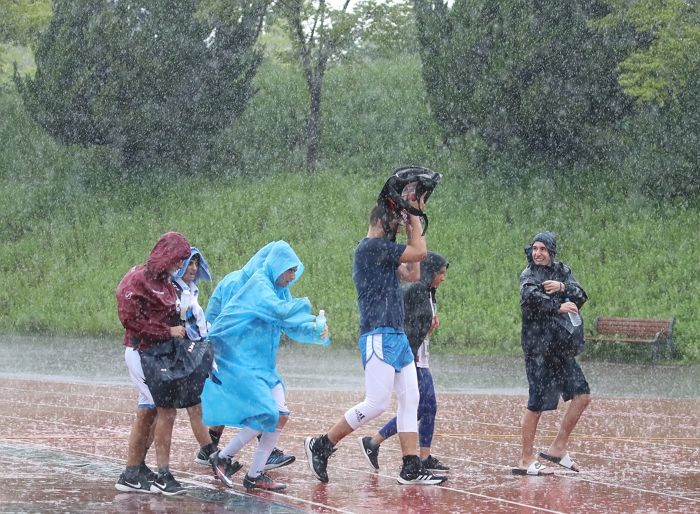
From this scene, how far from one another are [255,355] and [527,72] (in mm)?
19062

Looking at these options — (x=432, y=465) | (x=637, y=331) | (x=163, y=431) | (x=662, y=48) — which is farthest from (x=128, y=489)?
(x=662, y=48)

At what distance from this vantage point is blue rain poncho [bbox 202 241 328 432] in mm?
Answer: 7609

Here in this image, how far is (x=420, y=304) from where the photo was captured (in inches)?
329

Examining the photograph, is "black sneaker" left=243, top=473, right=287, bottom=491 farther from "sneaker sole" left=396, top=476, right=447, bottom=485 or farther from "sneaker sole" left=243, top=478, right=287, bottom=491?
"sneaker sole" left=396, top=476, right=447, bottom=485

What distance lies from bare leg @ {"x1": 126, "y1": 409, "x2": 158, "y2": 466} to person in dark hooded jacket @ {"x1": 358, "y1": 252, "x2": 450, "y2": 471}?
1667 millimetres

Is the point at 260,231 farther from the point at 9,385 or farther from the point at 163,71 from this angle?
the point at 9,385

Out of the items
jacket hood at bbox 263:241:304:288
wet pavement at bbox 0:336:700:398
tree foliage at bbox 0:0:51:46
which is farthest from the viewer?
tree foliage at bbox 0:0:51:46

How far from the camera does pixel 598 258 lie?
22812 mm

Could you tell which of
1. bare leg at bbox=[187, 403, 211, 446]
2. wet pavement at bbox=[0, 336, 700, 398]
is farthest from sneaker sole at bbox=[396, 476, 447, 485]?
wet pavement at bbox=[0, 336, 700, 398]

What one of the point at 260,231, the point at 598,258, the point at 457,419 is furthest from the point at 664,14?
the point at 457,419

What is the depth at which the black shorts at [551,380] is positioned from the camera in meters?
8.58

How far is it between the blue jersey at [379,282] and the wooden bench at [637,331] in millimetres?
11347

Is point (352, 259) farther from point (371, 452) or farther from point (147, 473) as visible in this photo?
point (147, 473)

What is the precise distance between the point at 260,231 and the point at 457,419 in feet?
53.5
